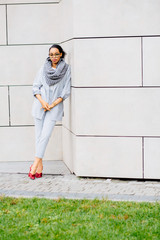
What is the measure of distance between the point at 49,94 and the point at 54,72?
1.24 ft

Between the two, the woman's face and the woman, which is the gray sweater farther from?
the woman's face

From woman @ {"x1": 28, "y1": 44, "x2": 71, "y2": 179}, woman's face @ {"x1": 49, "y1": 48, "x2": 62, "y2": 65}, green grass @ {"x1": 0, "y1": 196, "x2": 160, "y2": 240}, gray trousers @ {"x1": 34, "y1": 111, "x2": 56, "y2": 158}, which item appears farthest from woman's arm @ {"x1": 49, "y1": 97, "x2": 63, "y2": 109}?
green grass @ {"x1": 0, "y1": 196, "x2": 160, "y2": 240}

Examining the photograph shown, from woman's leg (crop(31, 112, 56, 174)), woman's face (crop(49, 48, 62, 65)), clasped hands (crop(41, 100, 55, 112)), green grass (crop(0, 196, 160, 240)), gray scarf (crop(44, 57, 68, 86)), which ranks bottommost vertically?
green grass (crop(0, 196, 160, 240))

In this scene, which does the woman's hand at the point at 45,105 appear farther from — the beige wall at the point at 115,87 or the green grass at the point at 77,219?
the green grass at the point at 77,219

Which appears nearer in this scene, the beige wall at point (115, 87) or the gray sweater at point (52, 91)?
the beige wall at point (115, 87)

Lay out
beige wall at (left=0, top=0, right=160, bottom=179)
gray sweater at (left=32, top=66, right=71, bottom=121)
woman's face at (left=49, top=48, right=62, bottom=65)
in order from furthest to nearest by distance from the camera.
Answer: gray sweater at (left=32, top=66, right=71, bottom=121) → woman's face at (left=49, top=48, right=62, bottom=65) → beige wall at (left=0, top=0, right=160, bottom=179)

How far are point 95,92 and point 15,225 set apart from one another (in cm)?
291

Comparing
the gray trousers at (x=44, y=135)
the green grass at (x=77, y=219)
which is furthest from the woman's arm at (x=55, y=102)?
the green grass at (x=77, y=219)

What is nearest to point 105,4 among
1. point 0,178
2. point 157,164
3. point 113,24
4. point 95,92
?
point 113,24

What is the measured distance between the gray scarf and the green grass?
2155 mm

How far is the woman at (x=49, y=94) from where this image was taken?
7.99 metres

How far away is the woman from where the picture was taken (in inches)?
314

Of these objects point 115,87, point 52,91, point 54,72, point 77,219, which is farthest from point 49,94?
point 77,219

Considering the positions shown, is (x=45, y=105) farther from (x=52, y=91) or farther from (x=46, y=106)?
(x=52, y=91)
